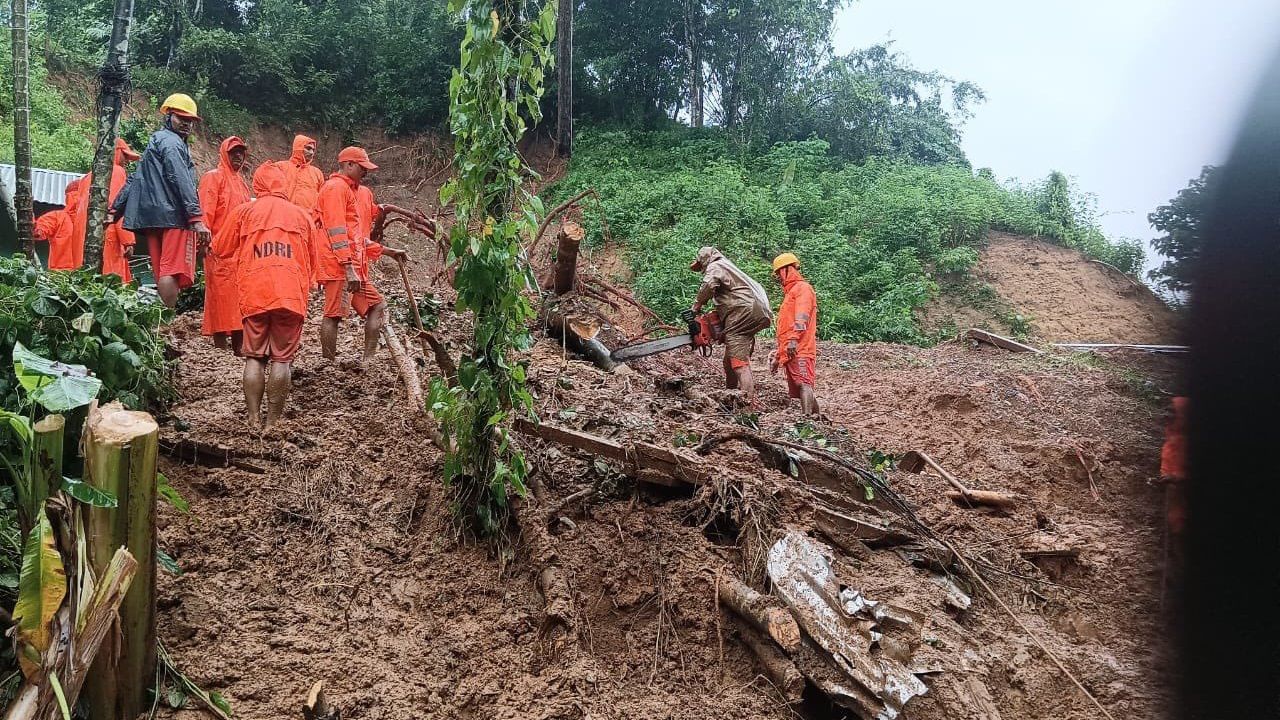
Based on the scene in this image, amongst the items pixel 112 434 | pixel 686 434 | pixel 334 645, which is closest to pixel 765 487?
pixel 686 434

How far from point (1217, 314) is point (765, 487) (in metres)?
3.26

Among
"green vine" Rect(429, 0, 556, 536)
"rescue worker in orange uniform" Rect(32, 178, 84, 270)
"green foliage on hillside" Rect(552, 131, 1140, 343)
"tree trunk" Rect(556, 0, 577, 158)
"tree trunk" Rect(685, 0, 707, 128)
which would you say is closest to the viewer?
"green vine" Rect(429, 0, 556, 536)

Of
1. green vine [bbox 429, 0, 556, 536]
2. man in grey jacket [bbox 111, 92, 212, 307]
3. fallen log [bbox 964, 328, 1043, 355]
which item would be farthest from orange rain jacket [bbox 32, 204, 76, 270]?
fallen log [bbox 964, 328, 1043, 355]

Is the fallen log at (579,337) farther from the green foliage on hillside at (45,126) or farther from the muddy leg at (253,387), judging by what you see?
the green foliage on hillside at (45,126)

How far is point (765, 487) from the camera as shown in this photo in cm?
422

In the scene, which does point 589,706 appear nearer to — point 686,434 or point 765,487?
point 765,487

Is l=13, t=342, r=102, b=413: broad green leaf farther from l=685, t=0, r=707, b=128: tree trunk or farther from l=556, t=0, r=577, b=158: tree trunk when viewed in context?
l=685, t=0, r=707, b=128: tree trunk

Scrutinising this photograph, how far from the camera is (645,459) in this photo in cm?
419

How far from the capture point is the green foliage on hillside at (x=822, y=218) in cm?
1387

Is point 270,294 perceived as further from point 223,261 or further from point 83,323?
point 83,323

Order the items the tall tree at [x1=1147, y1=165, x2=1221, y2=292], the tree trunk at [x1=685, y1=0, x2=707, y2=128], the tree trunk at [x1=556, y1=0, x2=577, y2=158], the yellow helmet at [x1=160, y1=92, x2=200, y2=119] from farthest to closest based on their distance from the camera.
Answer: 1. the tree trunk at [x1=685, y1=0, x2=707, y2=128]
2. the tree trunk at [x1=556, y1=0, x2=577, y2=158]
3. the yellow helmet at [x1=160, y1=92, x2=200, y2=119]
4. the tall tree at [x1=1147, y1=165, x2=1221, y2=292]

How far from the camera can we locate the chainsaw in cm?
802

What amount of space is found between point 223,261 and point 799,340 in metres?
5.16

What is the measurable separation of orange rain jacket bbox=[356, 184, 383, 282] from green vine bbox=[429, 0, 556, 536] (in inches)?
105
